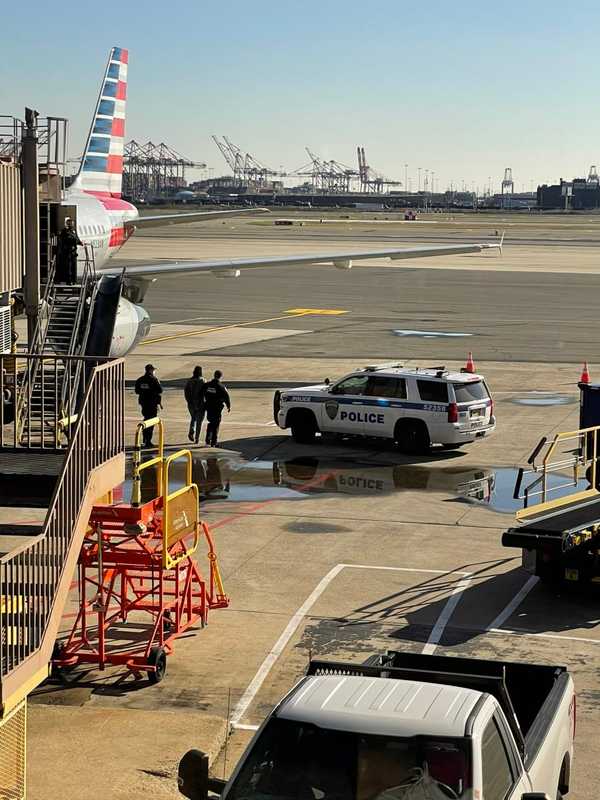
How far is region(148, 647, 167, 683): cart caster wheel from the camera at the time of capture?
14398 millimetres

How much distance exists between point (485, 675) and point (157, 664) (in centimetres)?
470

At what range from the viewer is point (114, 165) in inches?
1955

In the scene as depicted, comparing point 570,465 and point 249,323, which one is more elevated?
point 570,465

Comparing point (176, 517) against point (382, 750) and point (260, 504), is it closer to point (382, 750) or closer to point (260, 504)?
point (260, 504)

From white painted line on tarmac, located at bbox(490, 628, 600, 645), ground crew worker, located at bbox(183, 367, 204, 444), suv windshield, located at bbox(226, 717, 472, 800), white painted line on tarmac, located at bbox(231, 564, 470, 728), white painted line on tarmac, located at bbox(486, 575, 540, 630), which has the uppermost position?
suv windshield, located at bbox(226, 717, 472, 800)

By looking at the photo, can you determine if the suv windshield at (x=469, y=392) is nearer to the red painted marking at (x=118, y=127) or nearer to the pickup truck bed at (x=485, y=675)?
the pickup truck bed at (x=485, y=675)

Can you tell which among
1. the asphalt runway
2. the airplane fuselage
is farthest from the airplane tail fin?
the asphalt runway

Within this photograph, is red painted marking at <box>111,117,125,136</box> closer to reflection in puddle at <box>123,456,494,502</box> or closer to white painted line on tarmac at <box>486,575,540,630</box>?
reflection in puddle at <box>123,456,494,502</box>

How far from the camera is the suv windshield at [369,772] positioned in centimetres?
832

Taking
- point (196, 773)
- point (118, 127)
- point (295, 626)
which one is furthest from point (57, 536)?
point (118, 127)

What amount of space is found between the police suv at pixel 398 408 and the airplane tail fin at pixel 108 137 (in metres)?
23.1

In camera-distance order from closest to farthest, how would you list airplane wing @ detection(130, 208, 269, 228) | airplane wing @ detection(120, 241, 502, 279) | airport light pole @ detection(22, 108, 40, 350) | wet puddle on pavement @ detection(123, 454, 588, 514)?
airport light pole @ detection(22, 108, 40, 350) → wet puddle on pavement @ detection(123, 454, 588, 514) → airplane wing @ detection(120, 241, 502, 279) → airplane wing @ detection(130, 208, 269, 228)

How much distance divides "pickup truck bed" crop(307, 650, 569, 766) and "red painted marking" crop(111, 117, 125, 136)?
135 feet

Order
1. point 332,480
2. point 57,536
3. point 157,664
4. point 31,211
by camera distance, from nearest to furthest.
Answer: point 57,536 → point 157,664 → point 31,211 → point 332,480
